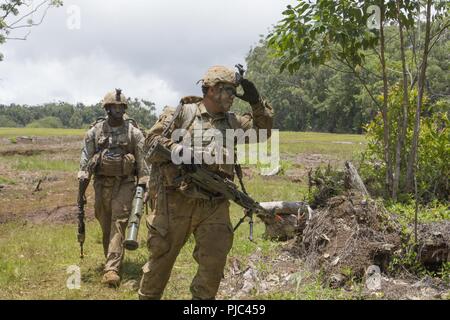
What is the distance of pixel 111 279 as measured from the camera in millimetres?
6633

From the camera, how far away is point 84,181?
287 inches

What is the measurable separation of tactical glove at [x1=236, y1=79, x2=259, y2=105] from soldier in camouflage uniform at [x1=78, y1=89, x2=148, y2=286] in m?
2.62

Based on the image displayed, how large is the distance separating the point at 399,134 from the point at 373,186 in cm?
97

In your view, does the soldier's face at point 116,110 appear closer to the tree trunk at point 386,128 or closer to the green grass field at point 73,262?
the green grass field at point 73,262

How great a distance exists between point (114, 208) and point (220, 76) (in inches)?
122

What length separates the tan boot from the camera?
21.8ft

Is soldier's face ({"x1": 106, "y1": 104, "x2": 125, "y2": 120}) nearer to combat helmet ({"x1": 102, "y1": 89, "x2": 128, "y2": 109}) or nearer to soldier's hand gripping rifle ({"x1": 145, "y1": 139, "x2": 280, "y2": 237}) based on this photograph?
A: combat helmet ({"x1": 102, "y1": 89, "x2": 128, "y2": 109})

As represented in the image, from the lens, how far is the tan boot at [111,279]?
6.64 metres

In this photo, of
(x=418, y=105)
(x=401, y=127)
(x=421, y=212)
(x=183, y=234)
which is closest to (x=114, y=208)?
(x=183, y=234)

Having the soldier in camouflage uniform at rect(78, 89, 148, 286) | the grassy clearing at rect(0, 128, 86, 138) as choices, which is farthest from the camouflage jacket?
the grassy clearing at rect(0, 128, 86, 138)

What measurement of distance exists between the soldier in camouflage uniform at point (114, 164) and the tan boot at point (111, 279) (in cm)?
33

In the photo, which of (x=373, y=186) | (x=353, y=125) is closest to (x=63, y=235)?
(x=373, y=186)

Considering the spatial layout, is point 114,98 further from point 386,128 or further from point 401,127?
point 401,127

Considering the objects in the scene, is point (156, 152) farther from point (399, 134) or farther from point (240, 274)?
point (399, 134)
